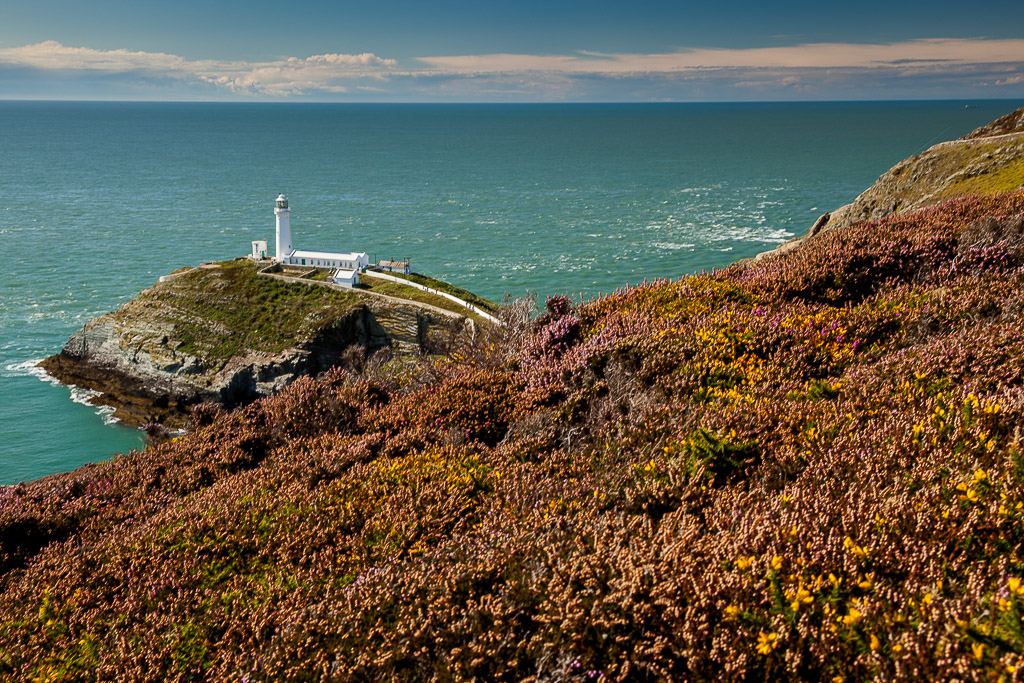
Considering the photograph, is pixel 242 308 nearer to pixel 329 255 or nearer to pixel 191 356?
pixel 191 356

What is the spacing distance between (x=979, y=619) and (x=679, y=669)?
1626mm

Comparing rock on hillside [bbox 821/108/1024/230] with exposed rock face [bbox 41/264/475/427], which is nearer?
rock on hillside [bbox 821/108/1024/230]

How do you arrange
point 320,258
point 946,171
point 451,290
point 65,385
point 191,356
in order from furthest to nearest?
point 320,258
point 451,290
point 191,356
point 65,385
point 946,171

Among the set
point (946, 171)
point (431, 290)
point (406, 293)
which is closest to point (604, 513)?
point (946, 171)

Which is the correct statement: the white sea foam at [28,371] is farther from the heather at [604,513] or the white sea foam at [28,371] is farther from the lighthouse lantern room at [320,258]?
the heather at [604,513]

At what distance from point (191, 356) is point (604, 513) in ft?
148

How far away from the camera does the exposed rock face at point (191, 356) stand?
42.9 metres

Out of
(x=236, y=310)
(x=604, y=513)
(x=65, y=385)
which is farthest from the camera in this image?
(x=236, y=310)

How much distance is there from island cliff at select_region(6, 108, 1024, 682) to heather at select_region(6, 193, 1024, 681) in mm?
27

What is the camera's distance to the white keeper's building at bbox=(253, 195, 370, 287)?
170 feet

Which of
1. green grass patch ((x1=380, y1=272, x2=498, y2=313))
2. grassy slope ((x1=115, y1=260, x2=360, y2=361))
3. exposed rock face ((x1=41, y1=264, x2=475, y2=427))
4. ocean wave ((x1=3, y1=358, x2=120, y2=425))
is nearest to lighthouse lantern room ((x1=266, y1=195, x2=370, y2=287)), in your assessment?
grassy slope ((x1=115, y1=260, x2=360, y2=361))

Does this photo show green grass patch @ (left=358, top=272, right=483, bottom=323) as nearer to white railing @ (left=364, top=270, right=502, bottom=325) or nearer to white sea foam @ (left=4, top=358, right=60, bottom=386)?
white railing @ (left=364, top=270, right=502, bottom=325)

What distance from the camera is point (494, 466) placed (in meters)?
7.22

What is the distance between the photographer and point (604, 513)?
5656 millimetres
